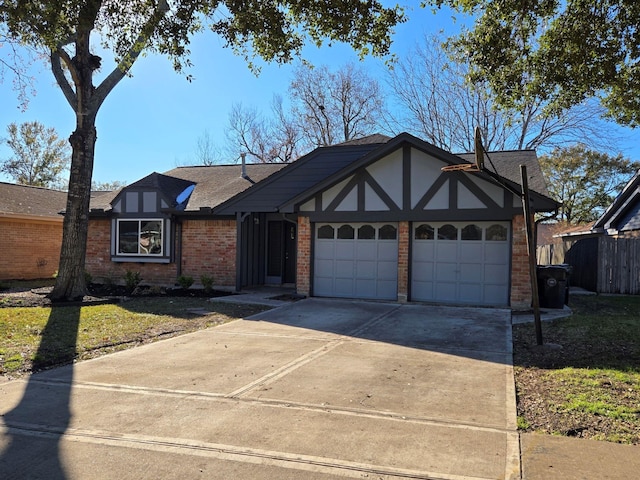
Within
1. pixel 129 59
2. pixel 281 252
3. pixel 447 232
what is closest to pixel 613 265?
pixel 447 232

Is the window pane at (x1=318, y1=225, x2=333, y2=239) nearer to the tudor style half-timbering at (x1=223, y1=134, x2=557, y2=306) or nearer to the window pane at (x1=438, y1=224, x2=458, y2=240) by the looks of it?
the tudor style half-timbering at (x1=223, y1=134, x2=557, y2=306)

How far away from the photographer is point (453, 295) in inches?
509

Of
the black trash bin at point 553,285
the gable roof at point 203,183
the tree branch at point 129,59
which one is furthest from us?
the gable roof at point 203,183

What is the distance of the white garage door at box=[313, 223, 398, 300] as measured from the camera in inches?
539

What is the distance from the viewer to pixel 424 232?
1330cm

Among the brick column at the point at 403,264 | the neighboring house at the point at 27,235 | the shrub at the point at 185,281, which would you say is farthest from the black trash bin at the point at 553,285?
the neighboring house at the point at 27,235

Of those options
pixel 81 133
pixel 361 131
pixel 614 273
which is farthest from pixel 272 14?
pixel 361 131

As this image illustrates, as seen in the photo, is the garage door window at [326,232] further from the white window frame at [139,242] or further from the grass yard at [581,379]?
the grass yard at [581,379]

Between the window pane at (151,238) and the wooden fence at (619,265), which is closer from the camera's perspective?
the wooden fence at (619,265)

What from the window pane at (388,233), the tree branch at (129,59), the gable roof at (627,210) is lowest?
the window pane at (388,233)

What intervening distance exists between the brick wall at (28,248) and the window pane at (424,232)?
621 inches

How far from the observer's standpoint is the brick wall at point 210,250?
53.5 ft

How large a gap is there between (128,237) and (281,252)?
17.9 feet

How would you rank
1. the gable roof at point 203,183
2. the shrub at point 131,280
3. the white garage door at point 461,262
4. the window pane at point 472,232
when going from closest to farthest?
the white garage door at point 461,262
the window pane at point 472,232
the shrub at point 131,280
the gable roof at point 203,183
